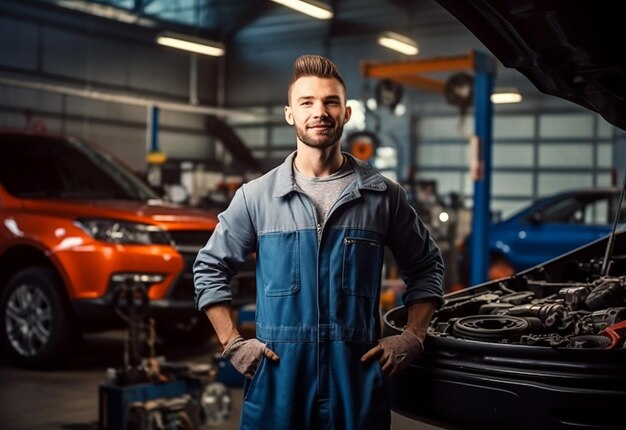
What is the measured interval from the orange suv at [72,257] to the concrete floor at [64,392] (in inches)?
7.5

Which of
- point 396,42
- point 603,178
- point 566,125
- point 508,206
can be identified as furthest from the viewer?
point 508,206

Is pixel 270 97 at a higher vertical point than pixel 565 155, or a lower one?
higher

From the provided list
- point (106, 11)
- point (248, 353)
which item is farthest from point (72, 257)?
point (106, 11)

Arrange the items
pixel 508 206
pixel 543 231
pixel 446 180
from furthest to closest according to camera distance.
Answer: pixel 446 180 → pixel 508 206 → pixel 543 231

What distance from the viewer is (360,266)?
1.97m

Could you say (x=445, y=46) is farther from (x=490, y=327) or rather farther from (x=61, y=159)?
(x=490, y=327)

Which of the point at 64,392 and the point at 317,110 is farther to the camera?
the point at 64,392

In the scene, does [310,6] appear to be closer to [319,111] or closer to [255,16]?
[319,111]

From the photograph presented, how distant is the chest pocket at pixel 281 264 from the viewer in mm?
1963

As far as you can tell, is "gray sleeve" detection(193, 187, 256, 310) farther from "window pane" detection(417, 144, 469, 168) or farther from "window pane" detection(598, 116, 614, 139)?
"window pane" detection(417, 144, 469, 168)

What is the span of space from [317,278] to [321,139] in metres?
0.33

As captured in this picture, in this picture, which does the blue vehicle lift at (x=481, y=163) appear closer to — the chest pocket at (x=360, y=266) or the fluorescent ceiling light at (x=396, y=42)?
the chest pocket at (x=360, y=266)

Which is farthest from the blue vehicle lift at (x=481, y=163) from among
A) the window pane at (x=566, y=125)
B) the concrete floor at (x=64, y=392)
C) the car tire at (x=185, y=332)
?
the window pane at (x=566, y=125)

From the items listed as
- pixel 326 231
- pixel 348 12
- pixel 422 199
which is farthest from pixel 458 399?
pixel 348 12
